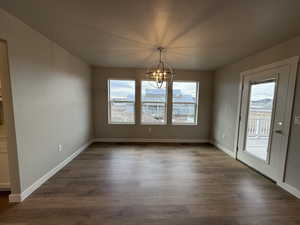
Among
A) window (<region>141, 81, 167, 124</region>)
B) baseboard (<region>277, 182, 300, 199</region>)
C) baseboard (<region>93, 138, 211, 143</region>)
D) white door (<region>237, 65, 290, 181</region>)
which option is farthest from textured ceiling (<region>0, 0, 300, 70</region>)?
baseboard (<region>93, 138, 211, 143</region>)

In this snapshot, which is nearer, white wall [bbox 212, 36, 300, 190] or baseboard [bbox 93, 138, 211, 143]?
white wall [bbox 212, 36, 300, 190]

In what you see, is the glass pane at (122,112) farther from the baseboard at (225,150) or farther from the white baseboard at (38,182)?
the baseboard at (225,150)

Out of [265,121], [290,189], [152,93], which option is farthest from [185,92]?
[290,189]

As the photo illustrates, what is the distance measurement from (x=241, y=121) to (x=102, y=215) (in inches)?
134

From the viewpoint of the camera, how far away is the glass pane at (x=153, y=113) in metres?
4.85

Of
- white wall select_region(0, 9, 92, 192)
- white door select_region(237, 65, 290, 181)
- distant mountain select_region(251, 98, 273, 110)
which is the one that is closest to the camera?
white wall select_region(0, 9, 92, 192)

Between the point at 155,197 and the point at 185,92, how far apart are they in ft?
11.6

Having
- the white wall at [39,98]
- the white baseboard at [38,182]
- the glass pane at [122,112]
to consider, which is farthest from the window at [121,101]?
the white baseboard at [38,182]

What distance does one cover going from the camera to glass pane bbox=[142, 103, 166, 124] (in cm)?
485

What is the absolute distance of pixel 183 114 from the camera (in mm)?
4941

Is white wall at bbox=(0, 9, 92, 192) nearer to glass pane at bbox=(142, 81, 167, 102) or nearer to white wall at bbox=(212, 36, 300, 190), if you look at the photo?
glass pane at bbox=(142, 81, 167, 102)

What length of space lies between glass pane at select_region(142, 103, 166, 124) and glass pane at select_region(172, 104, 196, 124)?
37 cm

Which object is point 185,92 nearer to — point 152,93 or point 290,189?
point 152,93

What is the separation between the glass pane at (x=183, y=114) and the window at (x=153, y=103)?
34 cm
